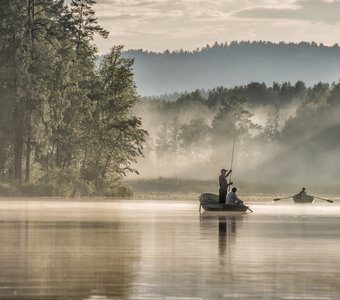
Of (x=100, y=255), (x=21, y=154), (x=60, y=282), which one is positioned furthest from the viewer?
(x=21, y=154)

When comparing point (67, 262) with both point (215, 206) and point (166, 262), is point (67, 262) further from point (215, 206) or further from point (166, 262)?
point (215, 206)

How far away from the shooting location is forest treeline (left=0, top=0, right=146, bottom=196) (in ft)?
338

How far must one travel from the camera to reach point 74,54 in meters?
108

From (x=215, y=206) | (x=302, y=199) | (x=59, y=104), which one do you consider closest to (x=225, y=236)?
(x=215, y=206)

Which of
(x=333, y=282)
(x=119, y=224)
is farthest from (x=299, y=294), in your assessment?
(x=119, y=224)

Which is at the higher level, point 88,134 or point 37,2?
point 37,2

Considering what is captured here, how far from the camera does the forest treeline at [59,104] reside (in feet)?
338

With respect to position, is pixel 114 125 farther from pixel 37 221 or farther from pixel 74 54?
pixel 37 221

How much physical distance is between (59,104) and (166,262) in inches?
3268

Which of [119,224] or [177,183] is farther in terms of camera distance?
[177,183]

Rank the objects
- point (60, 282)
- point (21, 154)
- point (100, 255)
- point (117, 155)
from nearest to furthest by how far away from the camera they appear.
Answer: point (60, 282) → point (100, 255) → point (21, 154) → point (117, 155)

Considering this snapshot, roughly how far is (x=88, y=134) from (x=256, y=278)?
3472 inches

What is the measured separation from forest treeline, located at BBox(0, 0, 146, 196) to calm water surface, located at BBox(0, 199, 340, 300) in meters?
63.2

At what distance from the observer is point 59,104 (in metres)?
107
